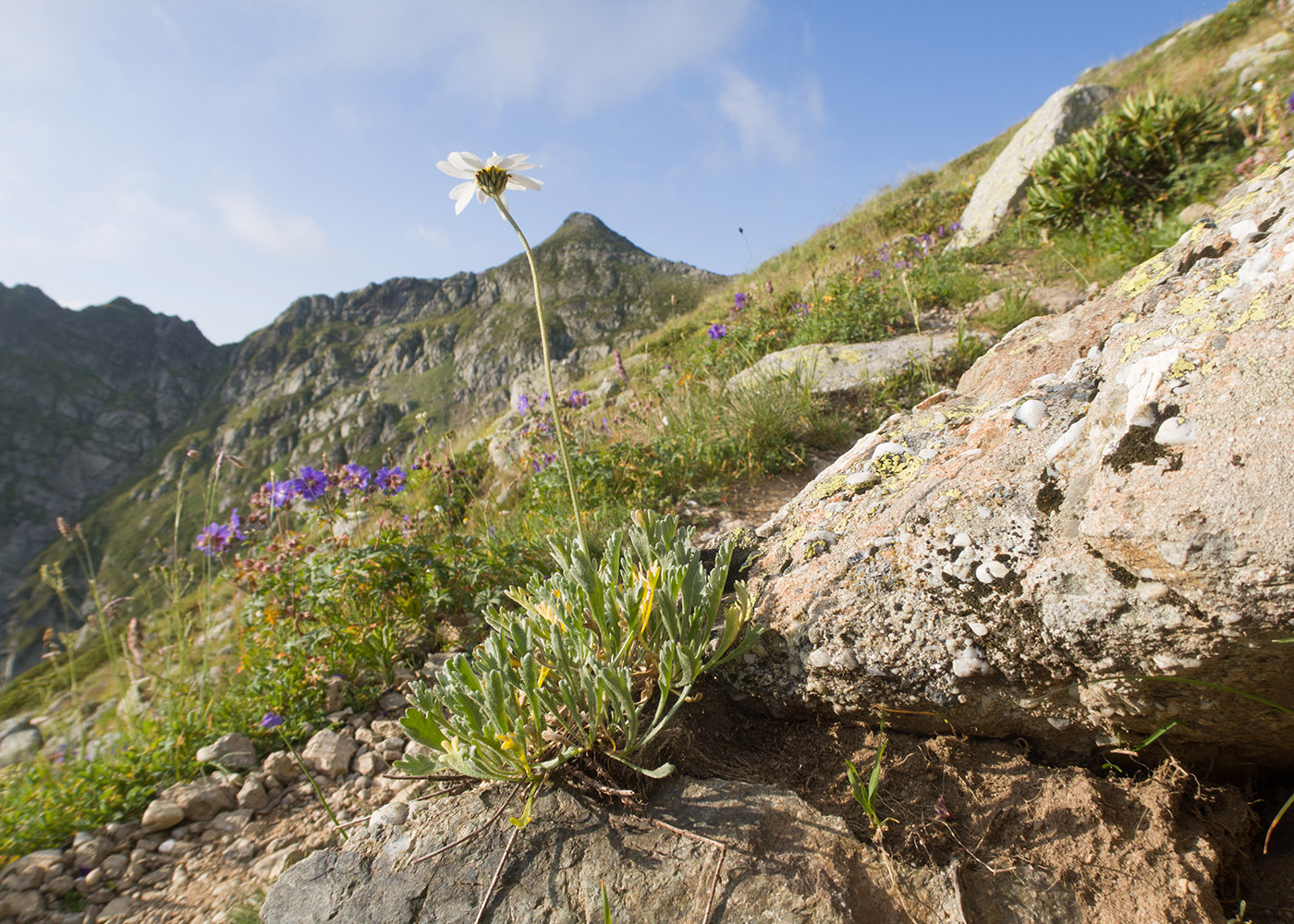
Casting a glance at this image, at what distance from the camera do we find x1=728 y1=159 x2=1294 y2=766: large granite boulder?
3.78 feet

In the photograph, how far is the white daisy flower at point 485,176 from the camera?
6.73 ft

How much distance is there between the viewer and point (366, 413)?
114 metres

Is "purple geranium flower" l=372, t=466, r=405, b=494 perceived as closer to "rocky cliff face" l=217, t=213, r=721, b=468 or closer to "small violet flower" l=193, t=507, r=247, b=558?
"small violet flower" l=193, t=507, r=247, b=558

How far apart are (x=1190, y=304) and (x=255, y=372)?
596 feet

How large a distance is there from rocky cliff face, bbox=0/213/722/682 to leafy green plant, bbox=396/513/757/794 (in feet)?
291

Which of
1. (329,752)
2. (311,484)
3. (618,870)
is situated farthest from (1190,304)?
(311,484)

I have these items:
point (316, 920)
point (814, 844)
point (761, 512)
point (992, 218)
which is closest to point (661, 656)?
point (814, 844)

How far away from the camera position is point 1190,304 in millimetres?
1600

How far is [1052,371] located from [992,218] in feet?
31.6

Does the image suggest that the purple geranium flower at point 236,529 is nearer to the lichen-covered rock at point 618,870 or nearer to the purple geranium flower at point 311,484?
the purple geranium flower at point 311,484

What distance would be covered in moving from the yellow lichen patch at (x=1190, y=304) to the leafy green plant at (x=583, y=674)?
1.43 meters

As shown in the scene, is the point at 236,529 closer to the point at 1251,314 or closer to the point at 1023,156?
the point at 1251,314

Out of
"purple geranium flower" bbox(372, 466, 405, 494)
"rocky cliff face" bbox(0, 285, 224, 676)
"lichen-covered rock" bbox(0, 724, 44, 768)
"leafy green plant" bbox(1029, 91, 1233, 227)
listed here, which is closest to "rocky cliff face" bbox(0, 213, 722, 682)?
"rocky cliff face" bbox(0, 285, 224, 676)

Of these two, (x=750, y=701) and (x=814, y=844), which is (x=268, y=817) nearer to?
(x=750, y=701)
